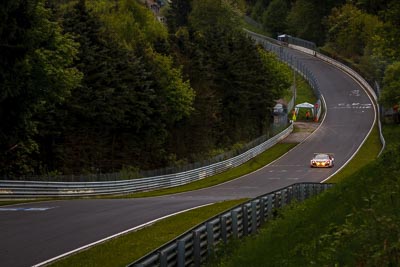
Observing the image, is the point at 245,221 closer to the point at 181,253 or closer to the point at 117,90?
the point at 181,253

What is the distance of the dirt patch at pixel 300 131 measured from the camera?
8006 centimetres

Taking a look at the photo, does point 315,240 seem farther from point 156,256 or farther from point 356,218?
point 156,256

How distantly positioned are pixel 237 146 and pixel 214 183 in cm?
2061

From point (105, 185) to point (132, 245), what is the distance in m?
26.2

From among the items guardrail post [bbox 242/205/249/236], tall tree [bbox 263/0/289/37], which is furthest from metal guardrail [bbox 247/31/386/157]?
guardrail post [bbox 242/205/249/236]

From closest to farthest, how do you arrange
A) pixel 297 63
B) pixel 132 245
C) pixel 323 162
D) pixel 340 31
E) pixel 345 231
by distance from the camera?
1. pixel 345 231
2. pixel 132 245
3. pixel 323 162
4. pixel 297 63
5. pixel 340 31

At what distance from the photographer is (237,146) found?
72938 millimetres

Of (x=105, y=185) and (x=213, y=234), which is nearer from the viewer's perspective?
(x=213, y=234)

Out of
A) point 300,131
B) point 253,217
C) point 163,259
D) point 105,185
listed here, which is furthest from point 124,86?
point 163,259

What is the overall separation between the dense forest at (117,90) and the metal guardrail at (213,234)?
12904 mm

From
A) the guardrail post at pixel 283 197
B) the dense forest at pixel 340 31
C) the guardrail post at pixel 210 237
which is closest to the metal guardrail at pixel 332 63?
the dense forest at pixel 340 31

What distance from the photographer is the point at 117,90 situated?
173 feet

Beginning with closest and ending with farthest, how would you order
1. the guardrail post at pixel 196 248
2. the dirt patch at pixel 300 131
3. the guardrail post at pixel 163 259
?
1. the guardrail post at pixel 163 259
2. the guardrail post at pixel 196 248
3. the dirt patch at pixel 300 131

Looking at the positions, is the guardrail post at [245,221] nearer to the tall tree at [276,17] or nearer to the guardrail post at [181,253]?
the guardrail post at [181,253]
